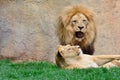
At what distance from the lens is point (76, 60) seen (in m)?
6.89

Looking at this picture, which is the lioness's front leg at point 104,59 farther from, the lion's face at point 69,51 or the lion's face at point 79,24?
the lion's face at point 79,24

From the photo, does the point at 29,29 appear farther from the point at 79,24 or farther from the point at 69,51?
the point at 69,51

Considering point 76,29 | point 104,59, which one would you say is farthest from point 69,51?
point 76,29

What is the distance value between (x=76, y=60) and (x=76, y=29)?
0.97 metres

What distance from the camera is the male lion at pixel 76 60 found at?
6812mm

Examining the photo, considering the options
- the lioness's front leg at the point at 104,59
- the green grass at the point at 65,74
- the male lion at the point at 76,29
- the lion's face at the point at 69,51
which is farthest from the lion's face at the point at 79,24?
the green grass at the point at 65,74

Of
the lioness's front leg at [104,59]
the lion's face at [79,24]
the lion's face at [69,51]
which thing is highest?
the lion's face at [79,24]

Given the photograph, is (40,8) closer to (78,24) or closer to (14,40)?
(14,40)

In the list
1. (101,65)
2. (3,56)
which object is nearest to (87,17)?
(101,65)

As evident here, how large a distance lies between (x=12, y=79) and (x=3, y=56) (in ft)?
9.64

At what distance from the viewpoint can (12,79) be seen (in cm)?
628

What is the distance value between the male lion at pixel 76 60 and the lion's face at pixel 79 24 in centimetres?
80

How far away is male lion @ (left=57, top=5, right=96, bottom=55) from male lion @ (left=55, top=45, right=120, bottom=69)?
0.87 metres

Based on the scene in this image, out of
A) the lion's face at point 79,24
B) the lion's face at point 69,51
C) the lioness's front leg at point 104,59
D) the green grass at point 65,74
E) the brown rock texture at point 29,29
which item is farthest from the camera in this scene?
the brown rock texture at point 29,29
